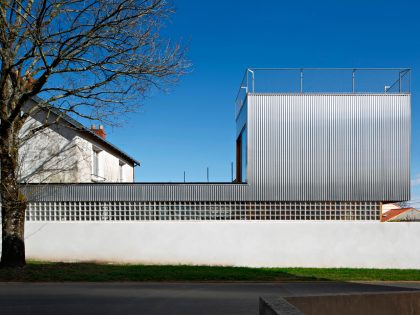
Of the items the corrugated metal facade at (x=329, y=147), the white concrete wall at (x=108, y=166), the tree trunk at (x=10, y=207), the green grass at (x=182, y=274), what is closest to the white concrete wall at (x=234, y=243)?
the green grass at (x=182, y=274)

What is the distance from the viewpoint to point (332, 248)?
16.4 metres

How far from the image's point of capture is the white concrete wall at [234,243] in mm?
16359

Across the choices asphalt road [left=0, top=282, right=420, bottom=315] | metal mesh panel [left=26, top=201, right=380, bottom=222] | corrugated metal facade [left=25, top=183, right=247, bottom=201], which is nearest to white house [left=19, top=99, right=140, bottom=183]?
corrugated metal facade [left=25, top=183, right=247, bottom=201]

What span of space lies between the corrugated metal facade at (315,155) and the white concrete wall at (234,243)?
1066 millimetres

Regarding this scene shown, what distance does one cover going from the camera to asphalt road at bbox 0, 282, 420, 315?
29.4ft

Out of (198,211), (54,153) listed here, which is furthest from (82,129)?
(198,211)

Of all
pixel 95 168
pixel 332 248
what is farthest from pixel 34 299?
pixel 95 168

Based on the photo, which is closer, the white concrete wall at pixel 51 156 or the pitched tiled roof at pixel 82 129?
the pitched tiled roof at pixel 82 129

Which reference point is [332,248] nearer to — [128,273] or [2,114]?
[128,273]

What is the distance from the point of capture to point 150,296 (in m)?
10.5

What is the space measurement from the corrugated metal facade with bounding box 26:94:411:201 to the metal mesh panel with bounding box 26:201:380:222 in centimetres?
26

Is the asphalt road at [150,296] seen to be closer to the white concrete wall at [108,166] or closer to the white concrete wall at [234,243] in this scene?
the white concrete wall at [234,243]

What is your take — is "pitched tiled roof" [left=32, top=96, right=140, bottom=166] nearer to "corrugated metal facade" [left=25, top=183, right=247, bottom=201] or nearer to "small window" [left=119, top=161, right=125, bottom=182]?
"small window" [left=119, top=161, right=125, bottom=182]

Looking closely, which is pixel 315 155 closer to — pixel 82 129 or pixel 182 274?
pixel 182 274
